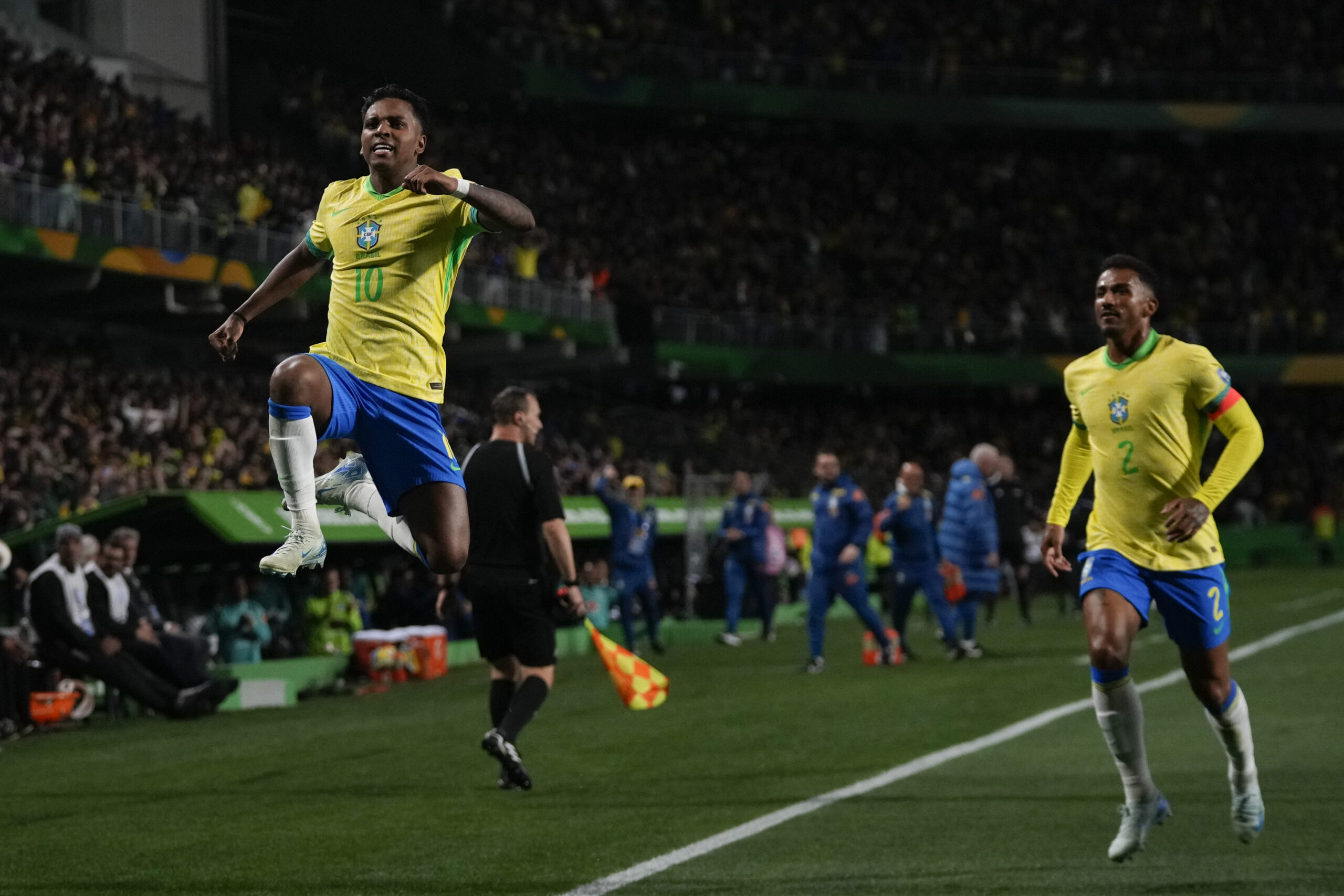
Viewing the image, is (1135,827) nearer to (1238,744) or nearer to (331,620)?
(1238,744)

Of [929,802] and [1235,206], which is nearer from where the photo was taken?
[929,802]

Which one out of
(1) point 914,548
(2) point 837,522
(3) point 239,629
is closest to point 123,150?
(3) point 239,629

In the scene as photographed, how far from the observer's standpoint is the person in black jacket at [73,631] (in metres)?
13.4

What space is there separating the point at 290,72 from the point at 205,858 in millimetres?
30748

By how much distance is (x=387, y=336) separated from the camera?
608cm

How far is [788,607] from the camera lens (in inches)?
1078

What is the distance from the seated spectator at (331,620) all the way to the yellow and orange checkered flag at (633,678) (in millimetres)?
7670

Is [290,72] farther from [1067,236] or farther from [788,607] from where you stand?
[1067,236]

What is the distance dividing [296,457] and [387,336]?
0.54 m

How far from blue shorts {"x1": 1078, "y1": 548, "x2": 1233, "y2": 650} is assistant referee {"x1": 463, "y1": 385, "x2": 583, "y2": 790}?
3106mm

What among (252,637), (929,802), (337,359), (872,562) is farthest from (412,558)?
(337,359)

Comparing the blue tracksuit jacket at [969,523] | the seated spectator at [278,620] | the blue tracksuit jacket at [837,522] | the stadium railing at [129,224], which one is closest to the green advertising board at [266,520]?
the seated spectator at [278,620]

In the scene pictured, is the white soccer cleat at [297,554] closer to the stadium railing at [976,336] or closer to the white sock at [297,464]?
the white sock at [297,464]

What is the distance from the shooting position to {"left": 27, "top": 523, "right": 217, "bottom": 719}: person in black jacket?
1340cm
